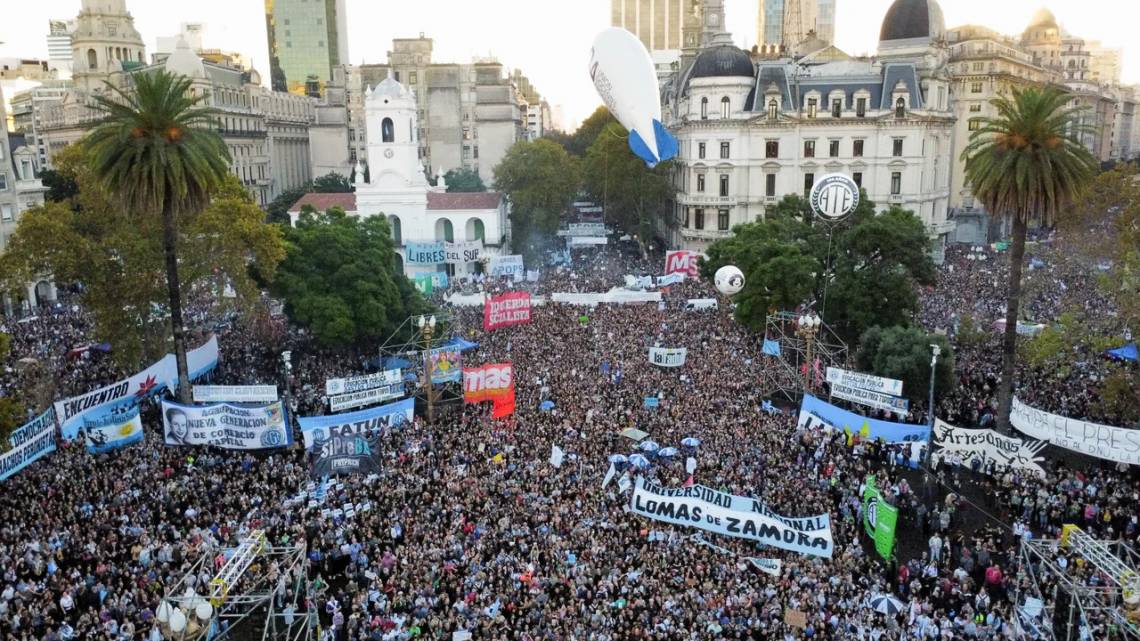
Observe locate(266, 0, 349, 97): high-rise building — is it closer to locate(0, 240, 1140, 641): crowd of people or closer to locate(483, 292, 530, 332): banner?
locate(483, 292, 530, 332): banner

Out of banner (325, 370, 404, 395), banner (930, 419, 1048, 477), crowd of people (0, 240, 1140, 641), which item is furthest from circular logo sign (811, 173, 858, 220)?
banner (325, 370, 404, 395)

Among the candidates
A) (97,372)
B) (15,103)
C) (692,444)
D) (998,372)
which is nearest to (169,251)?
(97,372)

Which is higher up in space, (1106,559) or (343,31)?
(343,31)

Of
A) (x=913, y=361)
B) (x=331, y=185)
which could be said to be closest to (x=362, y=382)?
(x=913, y=361)

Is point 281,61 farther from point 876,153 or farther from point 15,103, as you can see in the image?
point 876,153

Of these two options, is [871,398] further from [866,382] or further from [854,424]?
[854,424]

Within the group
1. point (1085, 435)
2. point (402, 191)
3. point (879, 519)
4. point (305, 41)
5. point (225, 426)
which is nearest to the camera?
point (879, 519)
